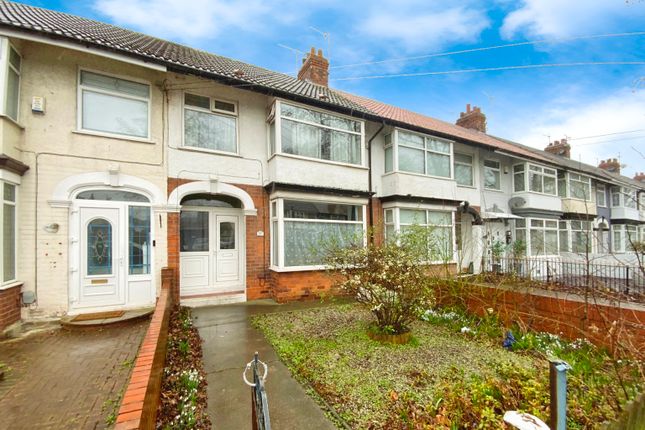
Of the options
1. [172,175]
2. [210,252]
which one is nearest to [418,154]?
[210,252]

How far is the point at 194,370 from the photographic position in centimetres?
396

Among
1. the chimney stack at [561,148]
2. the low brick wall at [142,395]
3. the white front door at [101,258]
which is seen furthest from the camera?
the chimney stack at [561,148]

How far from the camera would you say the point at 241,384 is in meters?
3.67

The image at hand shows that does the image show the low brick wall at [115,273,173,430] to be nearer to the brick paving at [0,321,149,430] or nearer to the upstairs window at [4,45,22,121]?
the brick paving at [0,321,149,430]

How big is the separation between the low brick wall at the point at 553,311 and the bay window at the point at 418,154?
527cm

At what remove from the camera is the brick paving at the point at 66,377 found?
3000 mm

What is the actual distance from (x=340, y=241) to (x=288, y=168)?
2.75 meters

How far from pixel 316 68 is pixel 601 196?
2143 cm

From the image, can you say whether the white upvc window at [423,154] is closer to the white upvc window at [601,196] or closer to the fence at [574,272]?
the fence at [574,272]

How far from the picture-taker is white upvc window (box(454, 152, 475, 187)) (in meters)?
12.6

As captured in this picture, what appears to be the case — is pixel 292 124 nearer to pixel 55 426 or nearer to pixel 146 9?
pixel 146 9

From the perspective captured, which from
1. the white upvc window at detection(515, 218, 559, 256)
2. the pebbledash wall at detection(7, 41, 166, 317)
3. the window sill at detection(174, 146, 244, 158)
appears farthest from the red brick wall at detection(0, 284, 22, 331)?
the white upvc window at detection(515, 218, 559, 256)


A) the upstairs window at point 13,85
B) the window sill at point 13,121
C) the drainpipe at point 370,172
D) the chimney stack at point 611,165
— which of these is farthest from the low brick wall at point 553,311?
the chimney stack at point 611,165

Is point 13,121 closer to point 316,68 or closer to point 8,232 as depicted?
point 8,232
